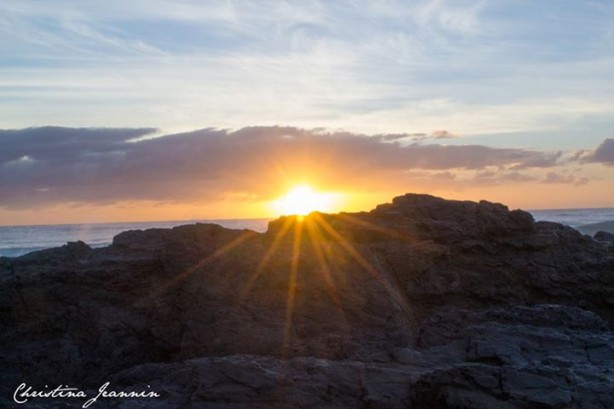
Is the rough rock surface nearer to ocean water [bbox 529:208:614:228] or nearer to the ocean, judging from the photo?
the ocean

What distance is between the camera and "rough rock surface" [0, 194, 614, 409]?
22.3 ft

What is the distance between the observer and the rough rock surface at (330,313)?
22.3ft

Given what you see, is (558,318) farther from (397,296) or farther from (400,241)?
(400,241)

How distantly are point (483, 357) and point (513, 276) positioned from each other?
3124mm

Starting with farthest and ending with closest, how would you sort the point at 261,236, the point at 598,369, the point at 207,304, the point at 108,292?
1. the point at 261,236
2. the point at 108,292
3. the point at 207,304
4. the point at 598,369

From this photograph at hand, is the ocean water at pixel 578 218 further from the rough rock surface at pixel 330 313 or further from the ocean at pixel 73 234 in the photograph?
the rough rock surface at pixel 330 313

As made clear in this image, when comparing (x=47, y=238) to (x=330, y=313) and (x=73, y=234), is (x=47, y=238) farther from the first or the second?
(x=330, y=313)

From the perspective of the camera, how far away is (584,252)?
1071cm

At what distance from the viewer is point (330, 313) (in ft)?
30.3

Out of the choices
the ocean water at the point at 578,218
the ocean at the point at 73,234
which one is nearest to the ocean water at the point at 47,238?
the ocean at the point at 73,234

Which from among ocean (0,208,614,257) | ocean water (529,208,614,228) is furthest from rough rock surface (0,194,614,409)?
ocean water (529,208,614,228)

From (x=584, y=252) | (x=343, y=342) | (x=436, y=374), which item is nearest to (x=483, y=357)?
(x=436, y=374)

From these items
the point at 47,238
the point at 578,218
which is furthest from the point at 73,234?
the point at 578,218

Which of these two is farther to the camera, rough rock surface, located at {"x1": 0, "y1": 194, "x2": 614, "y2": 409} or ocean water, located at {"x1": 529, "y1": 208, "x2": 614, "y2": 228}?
ocean water, located at {"x1": 529, "y1": 208, "x2": 614, "y2": 228}
